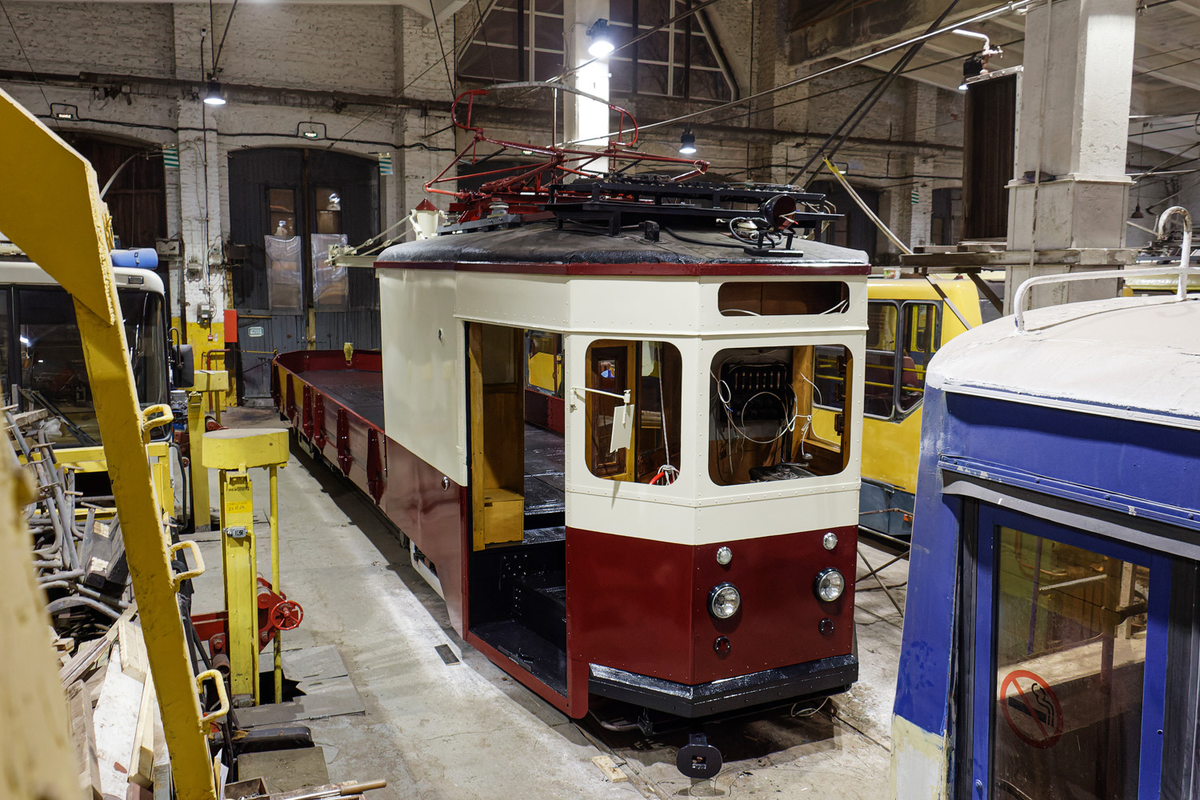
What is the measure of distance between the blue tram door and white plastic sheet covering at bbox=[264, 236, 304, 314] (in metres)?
17.7

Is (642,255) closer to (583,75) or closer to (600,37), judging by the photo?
(600,37)

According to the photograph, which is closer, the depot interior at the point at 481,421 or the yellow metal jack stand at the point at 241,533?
the depot interior at the point at 481,421

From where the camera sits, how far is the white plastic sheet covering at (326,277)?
18.7 meters

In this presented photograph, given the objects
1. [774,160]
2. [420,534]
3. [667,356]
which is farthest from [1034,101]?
[774,160]

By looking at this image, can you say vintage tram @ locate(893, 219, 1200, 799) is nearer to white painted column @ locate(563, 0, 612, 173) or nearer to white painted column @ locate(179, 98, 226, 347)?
white painted column @ locate(563, 0, 612, 173)

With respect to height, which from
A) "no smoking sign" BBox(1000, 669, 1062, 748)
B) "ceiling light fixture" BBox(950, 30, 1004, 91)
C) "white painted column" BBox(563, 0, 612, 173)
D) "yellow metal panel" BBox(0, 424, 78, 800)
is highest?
"white painted column" BBox(563, 0, 612, 173)

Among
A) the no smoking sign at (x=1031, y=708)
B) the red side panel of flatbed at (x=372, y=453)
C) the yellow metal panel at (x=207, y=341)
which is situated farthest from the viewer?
the yellow metal panel at (x=207, y=341)

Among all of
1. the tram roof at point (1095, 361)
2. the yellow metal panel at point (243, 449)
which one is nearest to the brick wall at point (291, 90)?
the yellow metal panel at point (243, 449)

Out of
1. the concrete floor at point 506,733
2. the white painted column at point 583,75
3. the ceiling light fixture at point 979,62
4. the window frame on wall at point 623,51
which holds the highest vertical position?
the window frame on wall at point 623,51

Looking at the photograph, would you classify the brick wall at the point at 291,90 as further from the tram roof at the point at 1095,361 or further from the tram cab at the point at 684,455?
the tram roof at the point at 1095,361

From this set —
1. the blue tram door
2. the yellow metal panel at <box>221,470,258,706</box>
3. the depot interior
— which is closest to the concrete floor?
the depot interior

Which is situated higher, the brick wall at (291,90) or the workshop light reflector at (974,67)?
the brick wall at (291,90)

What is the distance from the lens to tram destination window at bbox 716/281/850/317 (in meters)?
4.66

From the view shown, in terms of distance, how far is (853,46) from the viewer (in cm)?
1816
